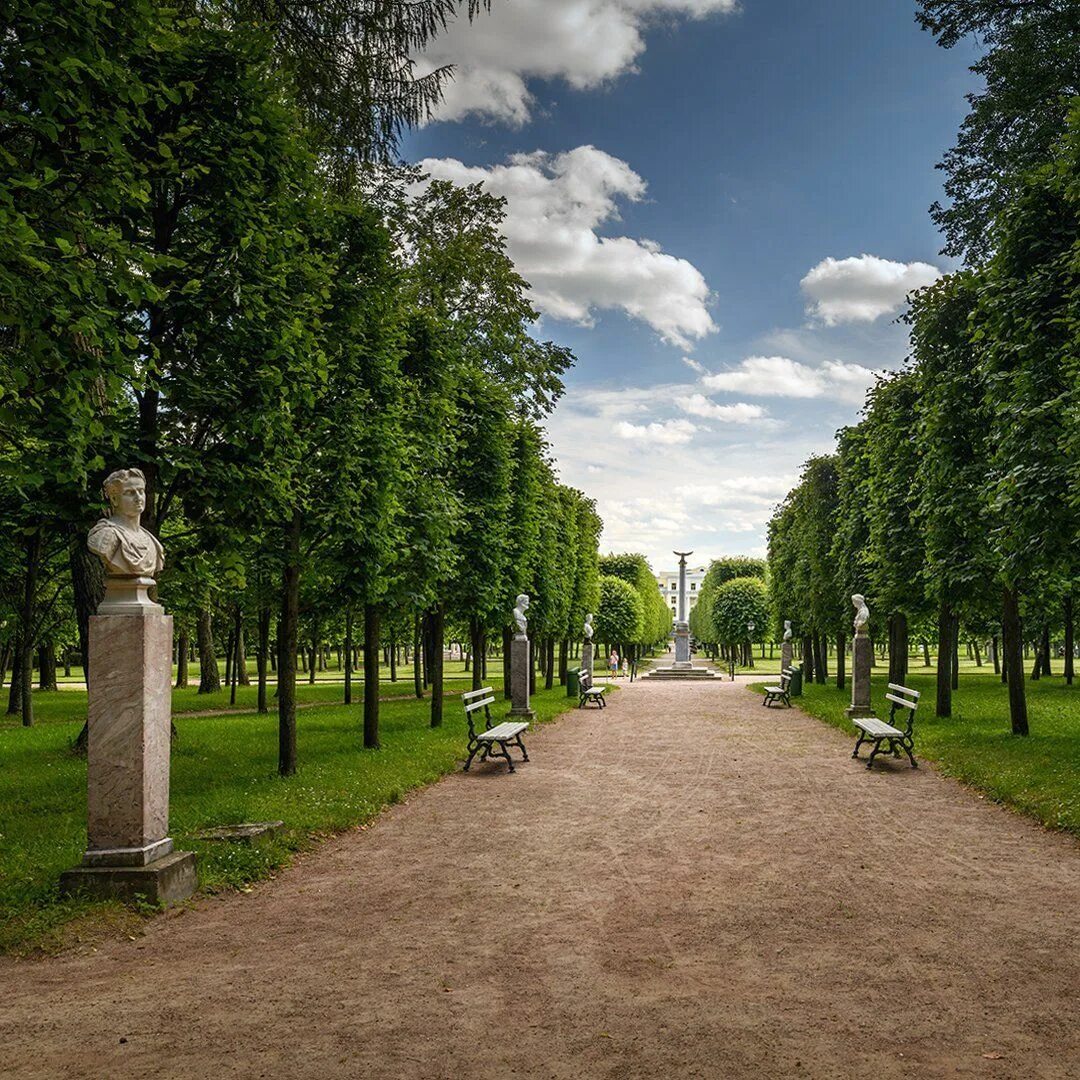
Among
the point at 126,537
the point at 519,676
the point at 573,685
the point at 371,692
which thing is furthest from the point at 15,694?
the point at 126,537

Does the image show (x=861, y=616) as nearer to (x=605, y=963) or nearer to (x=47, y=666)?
(x=605, y=963)

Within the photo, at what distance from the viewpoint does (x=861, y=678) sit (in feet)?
65.1

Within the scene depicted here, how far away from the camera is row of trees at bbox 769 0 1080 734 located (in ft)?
38.2

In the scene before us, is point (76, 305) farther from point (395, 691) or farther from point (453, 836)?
point (395, 691)

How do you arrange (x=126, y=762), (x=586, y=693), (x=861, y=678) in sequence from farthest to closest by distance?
(x=586, y=693)
(x=861, y=678)
(x=126, y=762)

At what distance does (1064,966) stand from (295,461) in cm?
840

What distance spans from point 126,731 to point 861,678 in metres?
17.3

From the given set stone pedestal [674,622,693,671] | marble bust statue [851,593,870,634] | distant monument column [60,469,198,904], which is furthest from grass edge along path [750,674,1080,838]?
stone pedestal [674,622,693,671]

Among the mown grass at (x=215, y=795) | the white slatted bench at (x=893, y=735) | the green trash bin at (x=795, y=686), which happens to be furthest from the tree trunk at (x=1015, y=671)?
the green trash bin at (x=795, y=686)

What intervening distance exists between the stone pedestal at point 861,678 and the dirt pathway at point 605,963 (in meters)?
10.5

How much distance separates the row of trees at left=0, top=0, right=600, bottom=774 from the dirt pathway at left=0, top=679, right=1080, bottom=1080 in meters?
3.81

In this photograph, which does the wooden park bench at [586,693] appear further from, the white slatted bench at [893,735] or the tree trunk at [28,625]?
the tree trunk at [28,625]

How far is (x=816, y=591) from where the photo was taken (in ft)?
97.7

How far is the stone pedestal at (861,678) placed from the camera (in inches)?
773
